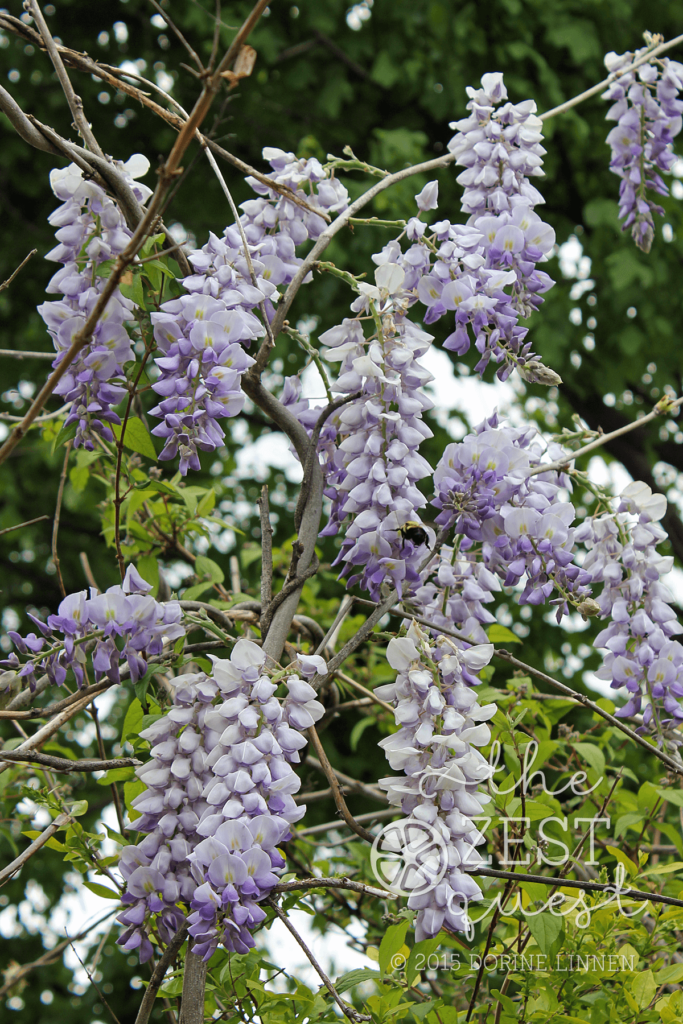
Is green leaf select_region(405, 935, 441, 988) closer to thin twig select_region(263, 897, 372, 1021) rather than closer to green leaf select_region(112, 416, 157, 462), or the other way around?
thin twig select_region(263, 897, 372, 1021)

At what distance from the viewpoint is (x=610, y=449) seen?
3.68m

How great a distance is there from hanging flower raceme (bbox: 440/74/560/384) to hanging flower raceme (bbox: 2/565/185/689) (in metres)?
0.48

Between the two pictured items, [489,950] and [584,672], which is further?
[584,672]

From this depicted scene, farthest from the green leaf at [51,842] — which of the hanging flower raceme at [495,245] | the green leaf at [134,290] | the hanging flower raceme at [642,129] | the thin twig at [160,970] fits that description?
the hanging flower raceme at [642,129]

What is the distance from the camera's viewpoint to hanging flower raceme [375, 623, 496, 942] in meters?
0.88

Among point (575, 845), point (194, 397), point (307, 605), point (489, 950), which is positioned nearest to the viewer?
point (194, 397)

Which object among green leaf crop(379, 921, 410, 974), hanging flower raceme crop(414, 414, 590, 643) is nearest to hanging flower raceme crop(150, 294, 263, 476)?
hanging flower raceme crop(414, 414, 590, 643)

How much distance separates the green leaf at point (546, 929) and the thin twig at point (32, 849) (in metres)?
0.59

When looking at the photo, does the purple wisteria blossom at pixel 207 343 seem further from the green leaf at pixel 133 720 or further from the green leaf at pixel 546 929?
the green leaf at pixel 546 929

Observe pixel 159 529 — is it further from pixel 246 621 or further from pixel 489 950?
pixel 489 950

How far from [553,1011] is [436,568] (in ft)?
1.68

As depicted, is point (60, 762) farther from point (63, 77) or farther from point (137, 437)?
point (63, 77)

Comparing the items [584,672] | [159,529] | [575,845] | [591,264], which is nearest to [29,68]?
[591,264]

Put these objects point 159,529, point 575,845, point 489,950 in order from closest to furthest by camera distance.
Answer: point 489,950 < point 575,845 < point 159,529
